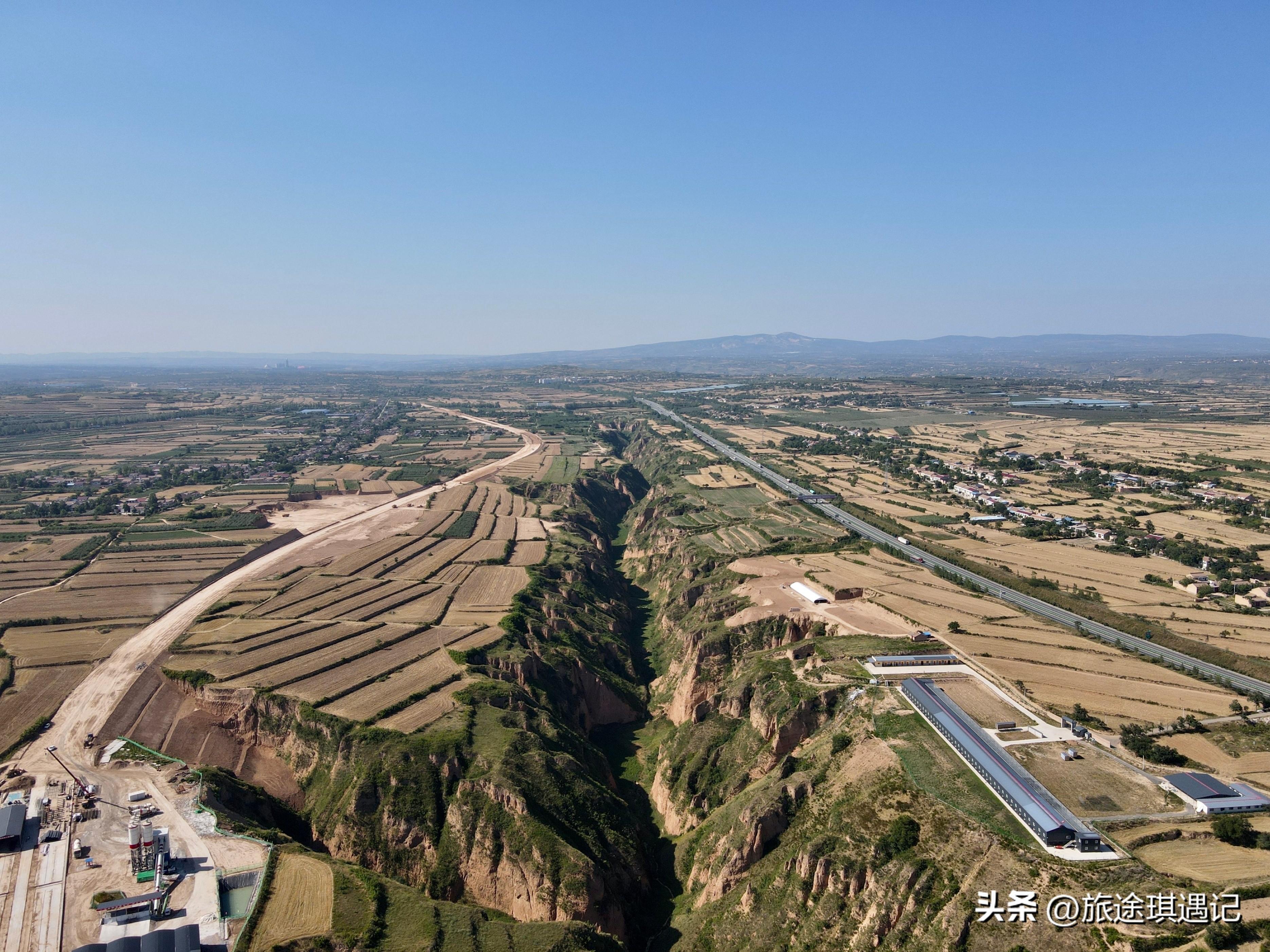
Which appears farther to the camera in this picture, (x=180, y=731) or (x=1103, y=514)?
(x=1103, y=514)

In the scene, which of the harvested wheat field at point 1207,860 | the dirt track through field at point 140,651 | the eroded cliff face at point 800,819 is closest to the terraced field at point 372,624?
the dirt track through field at point 140,651

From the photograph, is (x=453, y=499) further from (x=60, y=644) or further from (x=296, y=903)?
(x=296, y=903)

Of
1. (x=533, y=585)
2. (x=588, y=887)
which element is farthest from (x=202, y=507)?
(x=588, y=887)

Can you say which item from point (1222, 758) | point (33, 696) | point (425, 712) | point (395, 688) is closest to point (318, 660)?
point (395, 688)

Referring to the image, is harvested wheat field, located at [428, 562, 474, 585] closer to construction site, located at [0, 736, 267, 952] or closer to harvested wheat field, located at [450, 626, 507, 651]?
harvested wheat field, located at [450, 626, 507, 651]

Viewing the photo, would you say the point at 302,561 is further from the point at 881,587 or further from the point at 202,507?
the point at 881,587

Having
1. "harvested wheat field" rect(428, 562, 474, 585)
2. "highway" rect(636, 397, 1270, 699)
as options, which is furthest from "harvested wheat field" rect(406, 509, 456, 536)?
"highway" rect(636, 397, 1270, 699)
